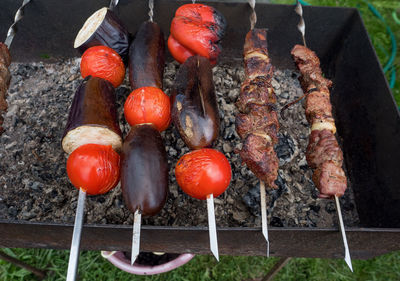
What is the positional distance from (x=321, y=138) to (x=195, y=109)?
1.01 metres

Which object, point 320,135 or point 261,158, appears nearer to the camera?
point 261,158

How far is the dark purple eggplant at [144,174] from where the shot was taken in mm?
1902

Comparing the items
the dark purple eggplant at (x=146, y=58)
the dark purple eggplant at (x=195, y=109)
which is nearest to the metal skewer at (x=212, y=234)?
the dark purple eggplant at (x=195, y=109)

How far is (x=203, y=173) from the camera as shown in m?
1.92

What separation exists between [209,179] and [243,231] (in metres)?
0.41

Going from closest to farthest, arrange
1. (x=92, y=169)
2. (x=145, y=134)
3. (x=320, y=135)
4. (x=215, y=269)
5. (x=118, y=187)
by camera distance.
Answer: (x=92, y=169)
(x=145, y=134)
(x=320, y=135)
(x=118, y=187)
(x=215, y=269)

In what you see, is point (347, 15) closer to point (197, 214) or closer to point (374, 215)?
point (374, 215)

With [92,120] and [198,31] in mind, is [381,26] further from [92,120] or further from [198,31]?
[92,120]

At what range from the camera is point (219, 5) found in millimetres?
2969

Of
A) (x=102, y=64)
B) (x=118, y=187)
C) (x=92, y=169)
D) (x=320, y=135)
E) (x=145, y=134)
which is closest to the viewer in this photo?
(x=92, y=169)

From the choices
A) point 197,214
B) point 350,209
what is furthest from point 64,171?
point 350,209

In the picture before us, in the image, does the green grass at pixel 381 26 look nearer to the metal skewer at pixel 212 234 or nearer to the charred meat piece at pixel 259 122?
the charred meat piece at pixel 259 122

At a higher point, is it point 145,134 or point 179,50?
point 179,50

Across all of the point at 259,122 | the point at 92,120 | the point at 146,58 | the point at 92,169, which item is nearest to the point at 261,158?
the point at 259,122
